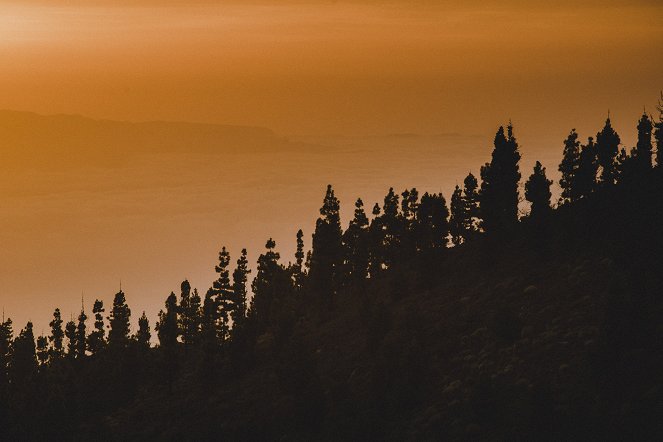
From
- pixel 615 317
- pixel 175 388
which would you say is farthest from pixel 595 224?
pixel 175 388

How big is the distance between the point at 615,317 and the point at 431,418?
13.4 meters

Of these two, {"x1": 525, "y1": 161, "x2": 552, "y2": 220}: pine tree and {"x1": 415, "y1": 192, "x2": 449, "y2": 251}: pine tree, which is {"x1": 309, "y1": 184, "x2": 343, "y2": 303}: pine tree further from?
{"x1": 525, "y1": 161, "x2": 552, "y2": 220}: pine tree

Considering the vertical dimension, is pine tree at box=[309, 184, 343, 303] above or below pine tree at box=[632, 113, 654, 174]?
below

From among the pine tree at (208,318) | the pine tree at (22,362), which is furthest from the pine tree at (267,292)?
the pine tree at (22,362)

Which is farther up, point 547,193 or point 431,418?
point 547,193

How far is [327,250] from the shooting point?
115688 millimetres

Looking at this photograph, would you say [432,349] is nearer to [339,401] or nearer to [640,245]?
[339,401]

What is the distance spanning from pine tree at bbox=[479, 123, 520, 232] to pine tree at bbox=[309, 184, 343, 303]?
21.1 m

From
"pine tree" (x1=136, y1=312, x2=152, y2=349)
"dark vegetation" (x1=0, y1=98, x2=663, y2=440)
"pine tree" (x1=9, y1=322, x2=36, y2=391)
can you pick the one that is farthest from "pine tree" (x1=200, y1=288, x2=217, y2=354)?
"pine tree" (x1=9, y1=322, x2=36, y2=391)

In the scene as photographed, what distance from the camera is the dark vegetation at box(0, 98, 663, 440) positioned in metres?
56.5

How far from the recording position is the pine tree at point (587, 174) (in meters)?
94.4

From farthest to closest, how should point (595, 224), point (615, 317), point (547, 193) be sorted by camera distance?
point (547, 193) < point (595, 224) < point (615, 317)

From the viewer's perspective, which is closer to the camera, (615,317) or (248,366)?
(615,317)

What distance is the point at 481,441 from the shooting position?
5419 centimetres
